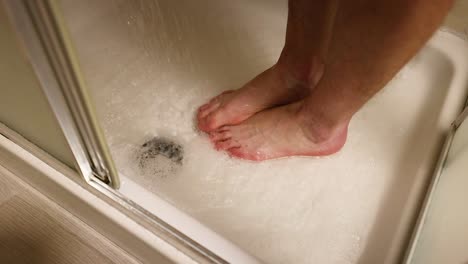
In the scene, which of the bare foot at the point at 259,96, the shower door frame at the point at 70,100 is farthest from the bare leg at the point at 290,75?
the shower door frame at the point at 70,100

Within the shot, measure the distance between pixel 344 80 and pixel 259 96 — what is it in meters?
0.22

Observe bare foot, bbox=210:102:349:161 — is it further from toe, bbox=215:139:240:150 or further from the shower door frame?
the shower door frame

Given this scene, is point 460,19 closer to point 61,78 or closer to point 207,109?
point 207,109

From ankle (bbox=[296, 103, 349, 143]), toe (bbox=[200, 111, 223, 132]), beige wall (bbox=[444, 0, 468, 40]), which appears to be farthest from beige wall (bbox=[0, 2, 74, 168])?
beige wall (bbox=[444, 0, 468, 40])

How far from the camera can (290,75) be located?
31.0 inches

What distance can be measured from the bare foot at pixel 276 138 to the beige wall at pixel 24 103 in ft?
1.02

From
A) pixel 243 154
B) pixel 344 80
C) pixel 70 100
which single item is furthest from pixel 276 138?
pixel 70 100

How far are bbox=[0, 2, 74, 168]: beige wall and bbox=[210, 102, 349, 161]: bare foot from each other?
0.31 m

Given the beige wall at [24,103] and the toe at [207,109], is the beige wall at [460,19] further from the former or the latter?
the beige wall at [24,103]

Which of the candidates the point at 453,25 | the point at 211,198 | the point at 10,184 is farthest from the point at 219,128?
the point at 453,25

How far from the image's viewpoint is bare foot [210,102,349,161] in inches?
30.8

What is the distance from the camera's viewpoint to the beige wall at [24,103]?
442mm

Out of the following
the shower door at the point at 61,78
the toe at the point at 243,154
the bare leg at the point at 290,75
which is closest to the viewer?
the shower door at the point at 61,78

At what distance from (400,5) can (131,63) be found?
620 millimetres
